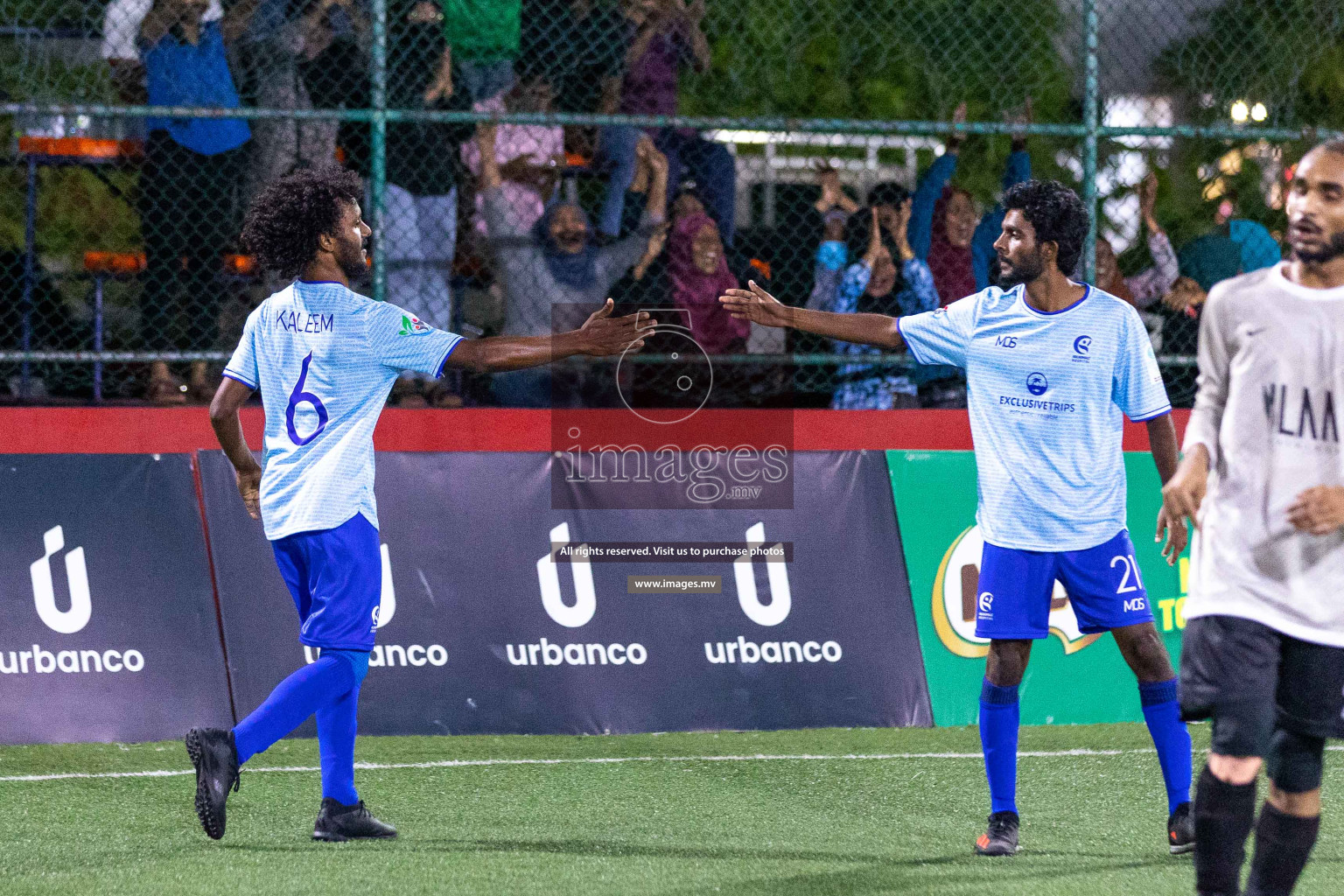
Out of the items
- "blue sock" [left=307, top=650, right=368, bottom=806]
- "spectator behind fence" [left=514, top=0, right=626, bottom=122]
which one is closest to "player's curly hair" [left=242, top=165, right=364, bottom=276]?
"blue sock" [left=307, top=650, right=368, bottom=806]

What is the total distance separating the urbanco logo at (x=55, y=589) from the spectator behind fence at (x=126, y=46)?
2.27 meters

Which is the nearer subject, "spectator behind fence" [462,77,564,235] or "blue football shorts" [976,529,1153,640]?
"blue football shorts" [976,529,1153,640]

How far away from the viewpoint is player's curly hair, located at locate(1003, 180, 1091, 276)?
5426 mm

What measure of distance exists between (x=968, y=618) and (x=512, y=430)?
2392 millimetres

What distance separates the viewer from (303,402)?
214 inches

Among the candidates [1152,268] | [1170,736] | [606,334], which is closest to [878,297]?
[1152,268]

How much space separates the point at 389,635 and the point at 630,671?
3.69ft

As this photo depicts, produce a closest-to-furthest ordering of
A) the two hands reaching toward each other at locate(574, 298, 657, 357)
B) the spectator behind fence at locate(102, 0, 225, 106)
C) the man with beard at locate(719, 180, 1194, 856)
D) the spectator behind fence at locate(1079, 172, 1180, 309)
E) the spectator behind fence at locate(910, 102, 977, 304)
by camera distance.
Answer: the two hands reaching toward each other at locate(574, 298, 657, 357) < the man with beard at locate(719, 180, 1194, 856) < the spectator behind fence at locate(102, 0, 225, 106) < the spectator behind fence at locate(910, 102, 977, 304) < the spectator behind fence at locate(1079, 172, 1180, 309)

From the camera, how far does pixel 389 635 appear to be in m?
7.62

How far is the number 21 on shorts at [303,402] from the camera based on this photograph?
213 inches

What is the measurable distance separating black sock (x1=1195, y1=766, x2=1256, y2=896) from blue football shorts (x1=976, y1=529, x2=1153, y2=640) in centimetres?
147

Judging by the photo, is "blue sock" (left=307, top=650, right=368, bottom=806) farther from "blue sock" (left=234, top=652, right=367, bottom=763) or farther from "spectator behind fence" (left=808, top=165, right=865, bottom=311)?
"spectator behind fence" (left=808, top=165, right=865, bottom=311)

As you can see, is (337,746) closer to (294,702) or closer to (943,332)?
(294,702)

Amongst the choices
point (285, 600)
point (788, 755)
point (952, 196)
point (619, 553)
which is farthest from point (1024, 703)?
point (285, 600)
